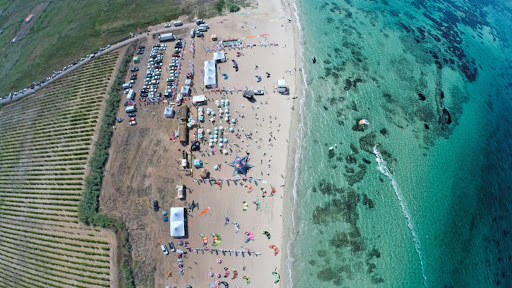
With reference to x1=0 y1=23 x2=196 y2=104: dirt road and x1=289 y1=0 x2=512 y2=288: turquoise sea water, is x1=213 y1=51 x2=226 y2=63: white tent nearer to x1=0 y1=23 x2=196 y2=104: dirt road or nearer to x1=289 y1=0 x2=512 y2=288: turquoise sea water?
x1=0 y1=23 x2=196 y2=104: dirt road

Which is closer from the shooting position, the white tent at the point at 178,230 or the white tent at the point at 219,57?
the white tent at the point at 178,230

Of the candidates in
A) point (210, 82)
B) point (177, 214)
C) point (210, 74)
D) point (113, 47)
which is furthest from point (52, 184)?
point (210, 74)

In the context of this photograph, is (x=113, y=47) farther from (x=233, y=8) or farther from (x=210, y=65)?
(x=233, y=8)

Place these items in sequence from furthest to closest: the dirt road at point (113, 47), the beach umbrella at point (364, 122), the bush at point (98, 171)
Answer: the dirt road at point (113, 47)
the beach umbrella at point (364, 122)
the bush at point (98, 171)

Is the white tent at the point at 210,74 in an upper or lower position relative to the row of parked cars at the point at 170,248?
upper

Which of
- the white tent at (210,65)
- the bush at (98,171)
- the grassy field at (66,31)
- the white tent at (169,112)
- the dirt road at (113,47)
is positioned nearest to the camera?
the bush at (98,171)

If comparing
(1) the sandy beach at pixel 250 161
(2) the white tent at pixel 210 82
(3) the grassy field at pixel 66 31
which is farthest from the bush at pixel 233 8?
(2) the white tent at pixel 210 82

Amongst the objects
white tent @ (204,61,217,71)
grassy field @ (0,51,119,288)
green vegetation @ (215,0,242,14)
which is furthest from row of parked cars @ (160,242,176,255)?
green vegetation @ (215,0,242,14)

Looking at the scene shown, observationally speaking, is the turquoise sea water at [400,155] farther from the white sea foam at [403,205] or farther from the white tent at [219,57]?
the white tent at [219,57]
